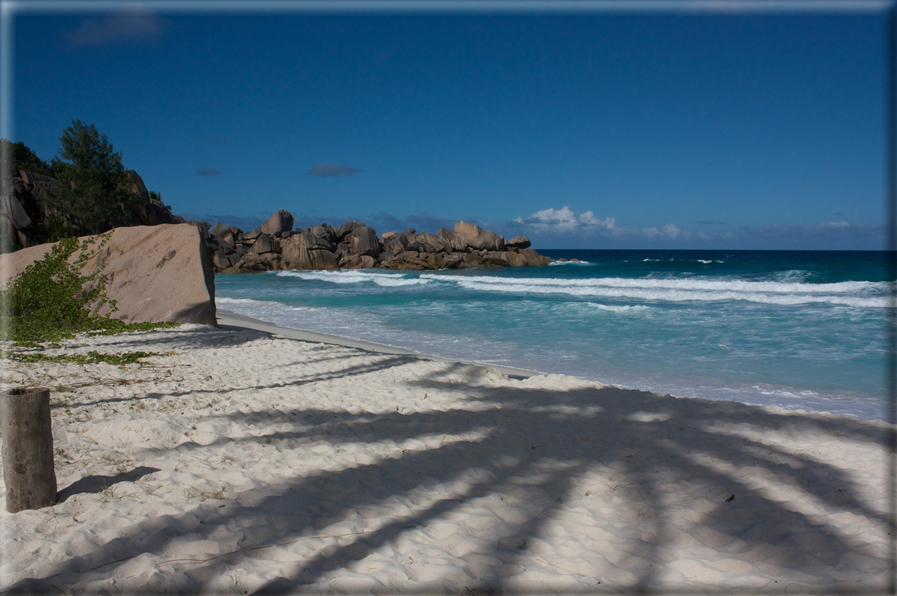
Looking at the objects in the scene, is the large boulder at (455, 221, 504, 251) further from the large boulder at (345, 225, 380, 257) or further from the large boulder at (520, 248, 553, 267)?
the large boulder at (345, 225, 380, 257)

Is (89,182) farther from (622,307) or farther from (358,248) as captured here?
(622,307)

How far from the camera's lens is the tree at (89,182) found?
92.1 ft

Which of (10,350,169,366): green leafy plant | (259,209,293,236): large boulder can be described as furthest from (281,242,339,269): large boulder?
(10,350,169,366): green leafy plant

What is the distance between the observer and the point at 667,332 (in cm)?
1265

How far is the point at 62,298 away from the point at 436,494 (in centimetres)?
1109

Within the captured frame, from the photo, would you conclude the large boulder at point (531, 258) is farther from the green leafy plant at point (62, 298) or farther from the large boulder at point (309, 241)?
the green leafy plant at point (62, 298)

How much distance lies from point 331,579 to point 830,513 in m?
3.32

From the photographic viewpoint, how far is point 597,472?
4.20 meters

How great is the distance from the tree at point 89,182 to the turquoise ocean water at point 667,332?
11801 mm

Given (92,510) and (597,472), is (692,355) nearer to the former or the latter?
(597,472)

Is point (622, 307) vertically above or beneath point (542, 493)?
above

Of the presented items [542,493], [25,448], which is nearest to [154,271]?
[25,448]

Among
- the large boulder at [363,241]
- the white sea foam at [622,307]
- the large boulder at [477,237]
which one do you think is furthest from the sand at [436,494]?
the large boulder at [477,237]

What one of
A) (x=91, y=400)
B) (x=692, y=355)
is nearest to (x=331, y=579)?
(x=91, y=400)
